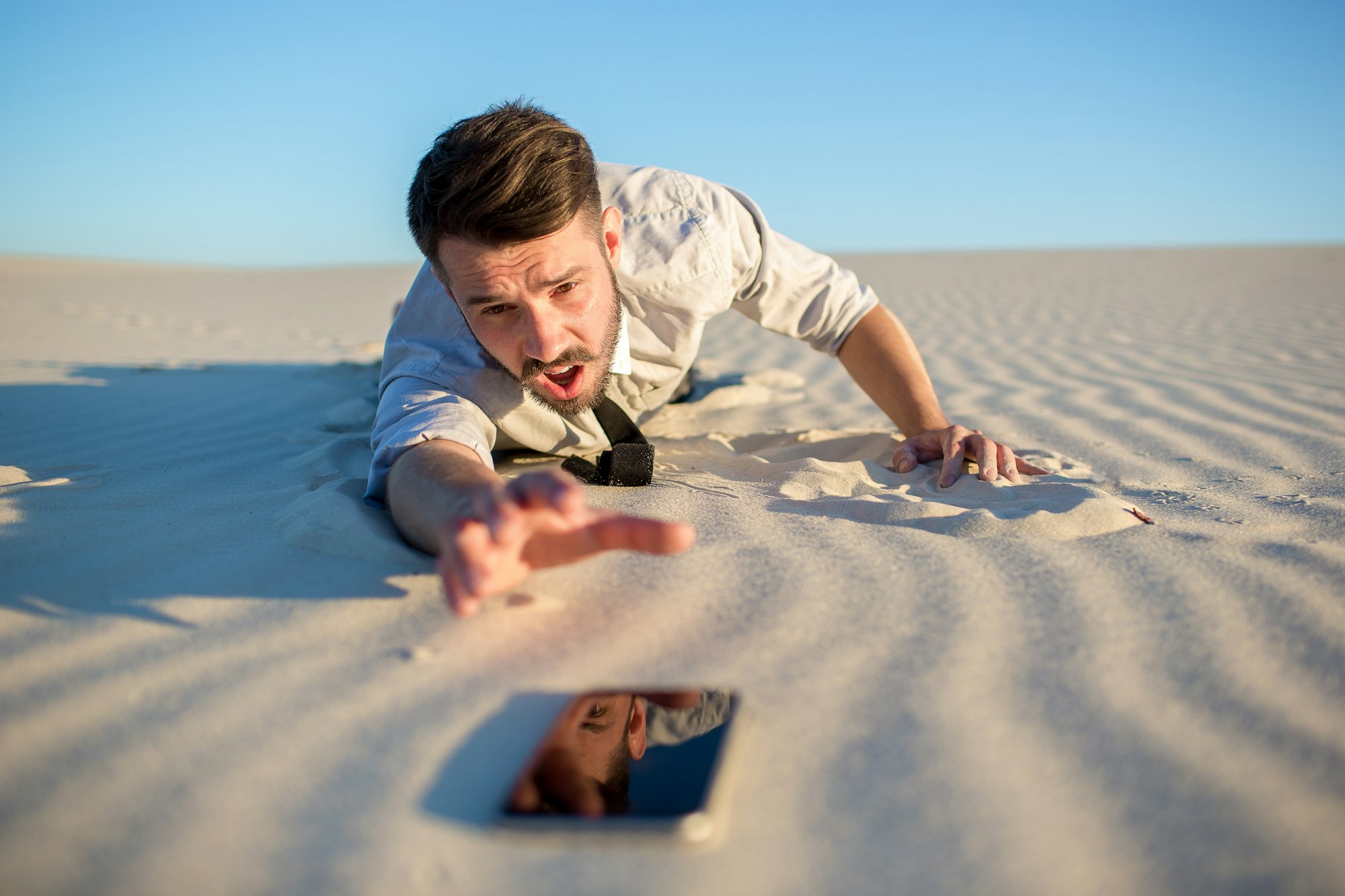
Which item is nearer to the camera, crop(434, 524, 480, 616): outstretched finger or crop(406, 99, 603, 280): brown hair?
crop(434, 524, 480, 616): outstretched finger

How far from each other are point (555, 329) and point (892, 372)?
1120mm

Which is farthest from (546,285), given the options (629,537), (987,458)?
(987,458)

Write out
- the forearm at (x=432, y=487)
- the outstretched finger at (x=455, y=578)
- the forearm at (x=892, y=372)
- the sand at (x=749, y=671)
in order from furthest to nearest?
the forearm at (x=892, y=372) → the forearm at (x=432, y=487) → the outstretched finger at (x=455, y=578) → the sand at (x=749, y=671)

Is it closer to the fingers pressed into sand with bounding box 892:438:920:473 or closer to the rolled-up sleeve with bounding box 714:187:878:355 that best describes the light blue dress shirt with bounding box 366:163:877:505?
the rolled-up sleeve with bounding box 714:187:878:355

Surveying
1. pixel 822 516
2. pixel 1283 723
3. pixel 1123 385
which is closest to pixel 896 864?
pixel 1283 723

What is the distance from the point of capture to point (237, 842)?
2.93 ft

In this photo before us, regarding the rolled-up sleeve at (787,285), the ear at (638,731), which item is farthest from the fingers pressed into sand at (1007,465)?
the ear at (638,731)

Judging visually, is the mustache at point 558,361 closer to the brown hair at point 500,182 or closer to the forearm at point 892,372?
the brown hair at point 500,182

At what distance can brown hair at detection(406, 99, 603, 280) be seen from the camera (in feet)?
5.94

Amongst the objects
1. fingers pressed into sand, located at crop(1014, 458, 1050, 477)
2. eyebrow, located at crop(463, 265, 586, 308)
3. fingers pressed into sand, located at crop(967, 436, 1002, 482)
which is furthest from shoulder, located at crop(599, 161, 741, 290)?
fingers pressed into sand, located at crop(1014, 458, 1050, 477)

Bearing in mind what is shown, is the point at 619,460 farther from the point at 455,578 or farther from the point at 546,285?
the point at 455,578

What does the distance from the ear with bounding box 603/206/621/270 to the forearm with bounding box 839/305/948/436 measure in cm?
85

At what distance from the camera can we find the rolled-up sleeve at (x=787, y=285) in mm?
2527

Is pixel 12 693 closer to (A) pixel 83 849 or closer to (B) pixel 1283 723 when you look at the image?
(A) pixel 83 849
